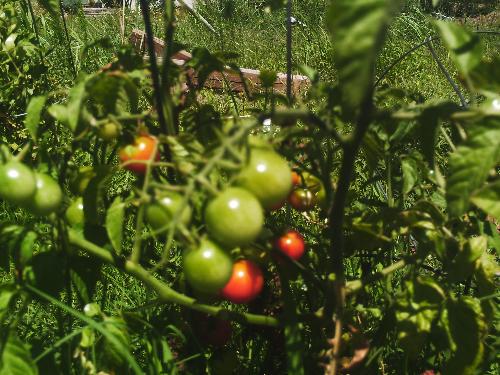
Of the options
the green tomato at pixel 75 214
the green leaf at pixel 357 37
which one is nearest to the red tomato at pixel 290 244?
the green tomato at pixel 75 214

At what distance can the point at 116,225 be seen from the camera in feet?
2.71

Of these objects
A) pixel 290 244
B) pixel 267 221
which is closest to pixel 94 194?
pixel 290 244

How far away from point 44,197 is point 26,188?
0.13 ft

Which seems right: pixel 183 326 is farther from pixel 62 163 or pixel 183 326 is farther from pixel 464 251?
pixel 464 251

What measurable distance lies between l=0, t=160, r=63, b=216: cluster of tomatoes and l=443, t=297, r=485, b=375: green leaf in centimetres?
62

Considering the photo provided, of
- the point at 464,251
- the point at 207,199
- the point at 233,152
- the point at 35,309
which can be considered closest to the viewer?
the point at 233,152

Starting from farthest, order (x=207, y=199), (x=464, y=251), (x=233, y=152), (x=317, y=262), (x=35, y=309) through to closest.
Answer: (x=35, y=309) → (x=317, y=262) → (x=464, y=251) → (x=207, y=199) → (x=233, y=152)

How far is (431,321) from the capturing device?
0.92m

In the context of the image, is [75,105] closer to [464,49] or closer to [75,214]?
[75,214]

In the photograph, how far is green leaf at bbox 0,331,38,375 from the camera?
797 millimetres

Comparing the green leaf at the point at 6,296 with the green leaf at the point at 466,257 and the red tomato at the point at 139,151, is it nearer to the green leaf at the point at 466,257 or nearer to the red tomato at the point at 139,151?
the red tomato at the point at 139,151

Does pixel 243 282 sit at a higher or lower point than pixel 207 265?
lower

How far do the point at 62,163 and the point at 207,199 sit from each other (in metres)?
0.37

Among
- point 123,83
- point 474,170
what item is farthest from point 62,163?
point 474,170
